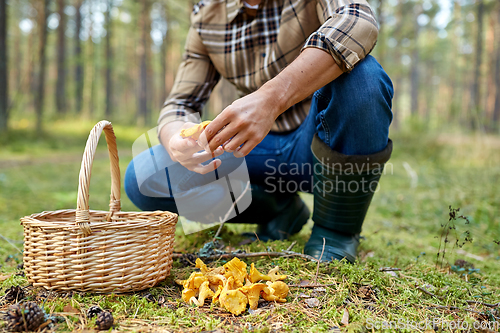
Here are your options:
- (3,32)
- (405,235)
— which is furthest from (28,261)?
(3,32)

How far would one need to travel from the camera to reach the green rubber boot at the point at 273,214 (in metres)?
1.92

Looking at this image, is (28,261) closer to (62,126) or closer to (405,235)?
(405,235)

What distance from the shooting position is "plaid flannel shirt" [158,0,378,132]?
1.52 m

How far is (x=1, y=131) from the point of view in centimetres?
714

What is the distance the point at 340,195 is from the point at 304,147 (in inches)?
13.5

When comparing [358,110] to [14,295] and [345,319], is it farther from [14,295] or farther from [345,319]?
[14,295]

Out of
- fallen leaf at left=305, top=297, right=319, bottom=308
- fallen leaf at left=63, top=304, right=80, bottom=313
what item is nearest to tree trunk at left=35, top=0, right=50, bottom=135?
fallen leaf at left=63, top=304, right=80, bottom=313

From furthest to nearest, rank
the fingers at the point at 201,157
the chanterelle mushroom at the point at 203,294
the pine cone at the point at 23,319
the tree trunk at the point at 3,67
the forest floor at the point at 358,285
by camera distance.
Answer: the tree trunk at the point at 3,67, the fingers at the point at 201,157, the chanterelle mushroom at the point at 203,294, the forest floor at the point at 358,285, the pine cone at the point at 23,319

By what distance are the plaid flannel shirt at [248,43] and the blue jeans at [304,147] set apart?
119 millimetres

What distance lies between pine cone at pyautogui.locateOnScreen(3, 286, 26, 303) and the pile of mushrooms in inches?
22.5

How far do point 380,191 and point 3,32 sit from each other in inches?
338

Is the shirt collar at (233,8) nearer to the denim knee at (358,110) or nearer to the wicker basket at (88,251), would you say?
the denim knee at (358,110)

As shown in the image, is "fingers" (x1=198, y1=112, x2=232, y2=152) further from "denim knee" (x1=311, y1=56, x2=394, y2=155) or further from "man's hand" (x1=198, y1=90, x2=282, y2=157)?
"denim knee" (x1=311, y1=56, x2=394, y2=155)

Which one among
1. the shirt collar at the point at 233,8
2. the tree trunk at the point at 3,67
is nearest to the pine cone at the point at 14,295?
the shirt collar at the point at 233,8
